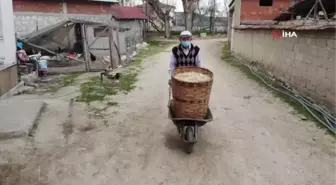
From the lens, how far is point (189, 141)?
4320 mm

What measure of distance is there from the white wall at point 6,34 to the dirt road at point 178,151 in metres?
2.91

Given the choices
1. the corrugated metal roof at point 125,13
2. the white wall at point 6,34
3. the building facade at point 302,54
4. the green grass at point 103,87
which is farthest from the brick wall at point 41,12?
the building facade at point 302,54

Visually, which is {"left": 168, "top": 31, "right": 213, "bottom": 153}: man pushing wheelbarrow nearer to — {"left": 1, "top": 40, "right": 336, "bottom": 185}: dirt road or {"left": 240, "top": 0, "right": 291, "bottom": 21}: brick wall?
{"left": 1, "top": 40, "right": 336, "bottom": 185}: dirt road

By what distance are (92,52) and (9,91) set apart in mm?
7019

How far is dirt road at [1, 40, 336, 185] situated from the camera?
3824 mm

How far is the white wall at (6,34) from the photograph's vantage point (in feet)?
27.0

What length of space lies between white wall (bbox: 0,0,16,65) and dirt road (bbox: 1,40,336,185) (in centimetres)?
291

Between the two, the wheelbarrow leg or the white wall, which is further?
the white wall

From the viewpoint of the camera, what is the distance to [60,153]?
4.52m

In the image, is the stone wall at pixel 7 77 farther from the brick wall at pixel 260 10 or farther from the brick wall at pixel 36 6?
the brick wall at pixel 260 10

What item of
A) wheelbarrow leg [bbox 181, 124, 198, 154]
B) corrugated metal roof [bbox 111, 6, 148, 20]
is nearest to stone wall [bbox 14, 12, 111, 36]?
corrugated metal roof [bbox 111, 6, 148, 20]

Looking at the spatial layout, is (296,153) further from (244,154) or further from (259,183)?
(259,183)

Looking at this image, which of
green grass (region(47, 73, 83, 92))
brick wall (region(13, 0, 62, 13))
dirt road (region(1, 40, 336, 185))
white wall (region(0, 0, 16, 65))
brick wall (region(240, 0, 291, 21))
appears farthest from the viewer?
brick wall (region(240, 0, 291, 21))

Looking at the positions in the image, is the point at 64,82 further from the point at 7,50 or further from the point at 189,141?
the point at 189,141
